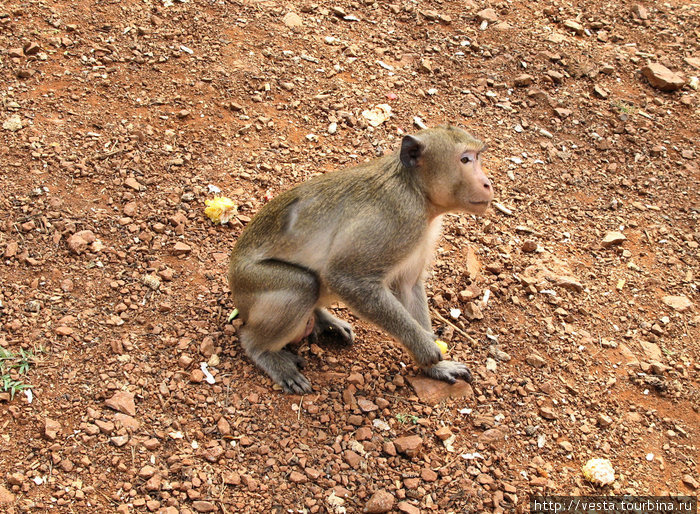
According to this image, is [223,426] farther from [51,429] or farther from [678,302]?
[678,302]

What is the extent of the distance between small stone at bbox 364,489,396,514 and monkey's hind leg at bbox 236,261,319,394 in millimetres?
999

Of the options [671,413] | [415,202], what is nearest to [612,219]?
[671,413]

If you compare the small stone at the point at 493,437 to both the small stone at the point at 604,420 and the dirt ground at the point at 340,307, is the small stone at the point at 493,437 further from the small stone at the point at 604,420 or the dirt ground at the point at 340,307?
the small stone at the point at 604,420

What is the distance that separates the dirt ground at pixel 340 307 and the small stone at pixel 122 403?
0.12 feet

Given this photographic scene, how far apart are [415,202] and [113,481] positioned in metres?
2.67

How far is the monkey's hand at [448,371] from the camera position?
5293 mm

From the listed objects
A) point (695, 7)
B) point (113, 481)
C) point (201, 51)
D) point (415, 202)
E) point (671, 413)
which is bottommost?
point (113, 481)

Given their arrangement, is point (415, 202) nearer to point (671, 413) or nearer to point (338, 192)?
point (338, 192)

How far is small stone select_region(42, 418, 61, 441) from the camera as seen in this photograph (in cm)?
451

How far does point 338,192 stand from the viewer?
512 centimetres

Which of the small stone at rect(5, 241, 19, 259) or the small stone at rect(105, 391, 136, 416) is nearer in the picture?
the small stone at rect(105, 391, 136, 416)

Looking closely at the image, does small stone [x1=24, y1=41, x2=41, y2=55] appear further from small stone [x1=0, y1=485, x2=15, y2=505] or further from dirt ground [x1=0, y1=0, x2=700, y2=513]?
small stone [x1=0, y1=485, x2=15, y2=505]

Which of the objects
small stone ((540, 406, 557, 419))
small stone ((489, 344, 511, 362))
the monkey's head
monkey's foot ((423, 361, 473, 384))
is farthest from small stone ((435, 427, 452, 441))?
the monkey's head

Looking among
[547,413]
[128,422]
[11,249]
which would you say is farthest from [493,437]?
[11,249]
